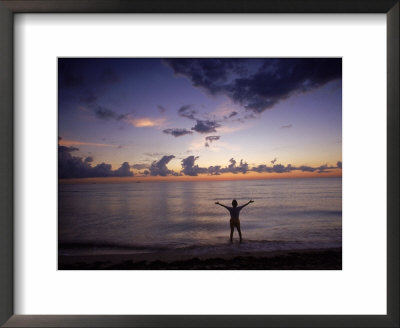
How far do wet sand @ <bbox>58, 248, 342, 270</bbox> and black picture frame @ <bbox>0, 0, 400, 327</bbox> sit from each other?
382 mm

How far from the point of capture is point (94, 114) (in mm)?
2908

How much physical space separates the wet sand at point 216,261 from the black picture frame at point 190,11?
38 cm

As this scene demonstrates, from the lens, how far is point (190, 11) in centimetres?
255

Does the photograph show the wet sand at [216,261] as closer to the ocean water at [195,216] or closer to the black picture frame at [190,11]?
the ocean water at [195,216]

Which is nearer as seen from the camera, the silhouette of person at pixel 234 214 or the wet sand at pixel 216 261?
the wet sand at pixel 216 261

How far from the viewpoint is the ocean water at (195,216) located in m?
2.76

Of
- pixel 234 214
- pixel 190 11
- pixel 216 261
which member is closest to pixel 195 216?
pixel 234 214

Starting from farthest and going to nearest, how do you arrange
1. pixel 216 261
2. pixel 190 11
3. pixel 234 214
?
pixel 234 214, pixel 216 261, pixel 190 11

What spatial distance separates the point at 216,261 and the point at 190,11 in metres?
2.12

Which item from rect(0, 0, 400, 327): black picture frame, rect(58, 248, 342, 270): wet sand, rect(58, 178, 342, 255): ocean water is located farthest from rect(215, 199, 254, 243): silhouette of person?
rect(0, 0, 400, 327): black picture frame

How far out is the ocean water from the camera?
2760mm

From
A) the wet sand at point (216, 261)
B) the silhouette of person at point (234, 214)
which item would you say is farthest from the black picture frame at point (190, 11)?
the silhouette of person at point (234, 214)

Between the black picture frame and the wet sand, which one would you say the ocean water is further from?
the black picture frame

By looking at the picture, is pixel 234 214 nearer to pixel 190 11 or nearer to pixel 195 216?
pixel 195 216
